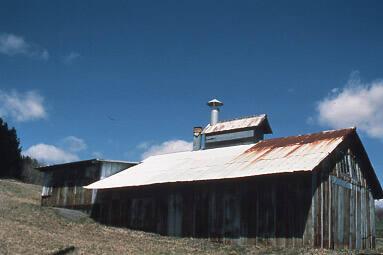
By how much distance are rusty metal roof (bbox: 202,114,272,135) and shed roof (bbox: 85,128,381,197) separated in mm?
3621

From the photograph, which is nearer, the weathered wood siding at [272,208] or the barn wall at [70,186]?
the weathered wood siding at [272,208]

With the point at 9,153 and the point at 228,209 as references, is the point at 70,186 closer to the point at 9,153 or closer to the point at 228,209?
the point at 228,209

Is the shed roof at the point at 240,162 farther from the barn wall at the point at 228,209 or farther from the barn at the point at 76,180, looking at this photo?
the barn at the point at 76,180

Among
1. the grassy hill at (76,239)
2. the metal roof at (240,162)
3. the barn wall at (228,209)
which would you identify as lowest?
the grassy hill at (76,239)

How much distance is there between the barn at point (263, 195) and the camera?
73.9ft

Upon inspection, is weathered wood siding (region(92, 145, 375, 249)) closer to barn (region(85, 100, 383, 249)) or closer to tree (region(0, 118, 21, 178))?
barn (region(85, 100, 383, 249))

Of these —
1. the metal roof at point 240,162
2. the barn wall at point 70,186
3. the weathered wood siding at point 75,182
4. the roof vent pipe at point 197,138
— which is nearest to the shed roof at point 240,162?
the metal roof at point 240,162

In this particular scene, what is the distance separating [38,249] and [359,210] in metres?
17.1

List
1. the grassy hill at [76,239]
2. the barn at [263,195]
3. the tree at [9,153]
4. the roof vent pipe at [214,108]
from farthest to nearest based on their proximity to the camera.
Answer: the tree at [9,153]
the roof vent pipe at [214,108]
the barn at [263,195]
the grassy hill at [76,239]

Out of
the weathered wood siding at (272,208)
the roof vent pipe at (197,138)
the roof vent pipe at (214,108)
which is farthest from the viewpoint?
the roof vent pipe at (214,108)

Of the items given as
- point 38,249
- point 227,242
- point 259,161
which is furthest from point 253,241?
point 38,249

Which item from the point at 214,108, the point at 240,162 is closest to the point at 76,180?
the point at 214,108

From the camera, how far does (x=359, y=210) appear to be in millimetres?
27078

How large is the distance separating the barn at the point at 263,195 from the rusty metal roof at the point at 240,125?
4232 mm
